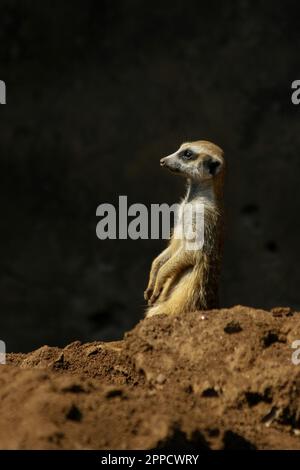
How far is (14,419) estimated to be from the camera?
2801 millimetres

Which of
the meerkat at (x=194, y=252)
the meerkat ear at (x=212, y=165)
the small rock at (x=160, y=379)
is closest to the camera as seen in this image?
the small rock at (x=160, y=379)

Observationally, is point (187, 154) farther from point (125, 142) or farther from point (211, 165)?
point (125, 142)

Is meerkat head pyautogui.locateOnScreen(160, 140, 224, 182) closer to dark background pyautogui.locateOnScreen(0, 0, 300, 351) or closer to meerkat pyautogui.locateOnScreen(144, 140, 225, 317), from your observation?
meerkat pyautogui.locateOnScreen(144, 140, 225, 317)

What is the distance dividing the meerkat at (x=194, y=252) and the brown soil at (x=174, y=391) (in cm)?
74

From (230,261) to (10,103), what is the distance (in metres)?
2.27

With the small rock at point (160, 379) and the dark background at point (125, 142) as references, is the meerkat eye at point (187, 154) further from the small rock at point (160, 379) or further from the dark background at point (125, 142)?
the dark background at point (125, 142)

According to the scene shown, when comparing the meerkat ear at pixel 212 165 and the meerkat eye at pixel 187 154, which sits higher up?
the meerkat eye at pixel 187 154

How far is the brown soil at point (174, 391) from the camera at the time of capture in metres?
2.72

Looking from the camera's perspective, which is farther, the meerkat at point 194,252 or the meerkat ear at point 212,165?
the meerkat ear at point 212,165

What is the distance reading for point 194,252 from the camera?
4.56m

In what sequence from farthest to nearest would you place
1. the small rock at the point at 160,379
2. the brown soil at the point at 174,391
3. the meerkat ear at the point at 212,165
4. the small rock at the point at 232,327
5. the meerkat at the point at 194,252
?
the meerkat ear at the point at 212,165 < the meerkat at the point at 194,252 < the small rock at the point at 232,327 < the small rock at the point at 160,379 < the brown soil at the point at 174,391

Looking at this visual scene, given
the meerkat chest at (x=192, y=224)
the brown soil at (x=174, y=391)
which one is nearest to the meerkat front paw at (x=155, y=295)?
the meerkat chest at (x=192, y=224)
